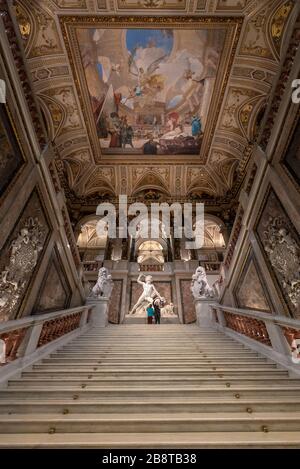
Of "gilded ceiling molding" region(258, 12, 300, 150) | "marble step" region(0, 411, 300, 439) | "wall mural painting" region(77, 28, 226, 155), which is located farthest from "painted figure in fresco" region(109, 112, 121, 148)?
"marble step" region(0, 411, 300, 439)

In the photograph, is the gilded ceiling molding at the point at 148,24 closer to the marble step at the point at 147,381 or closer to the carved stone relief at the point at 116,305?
the carved stone relief at the point at 116,305

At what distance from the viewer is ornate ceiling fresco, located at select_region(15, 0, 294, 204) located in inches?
325

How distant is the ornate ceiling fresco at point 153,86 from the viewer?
27.1 feet

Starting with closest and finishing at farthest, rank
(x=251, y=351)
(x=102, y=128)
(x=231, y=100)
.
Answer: (x=251, y=351) → (x=231, y=100) → (x=102, y=128)

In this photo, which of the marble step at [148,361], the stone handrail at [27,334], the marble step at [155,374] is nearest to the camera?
the stone handrail at [27,334]

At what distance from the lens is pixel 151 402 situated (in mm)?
1966

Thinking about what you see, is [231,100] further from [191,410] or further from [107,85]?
[191,410]

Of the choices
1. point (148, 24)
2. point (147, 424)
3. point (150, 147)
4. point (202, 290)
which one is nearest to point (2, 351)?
point (147, 424)

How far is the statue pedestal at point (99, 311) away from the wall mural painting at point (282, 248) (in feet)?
15.3

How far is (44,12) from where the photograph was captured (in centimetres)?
809

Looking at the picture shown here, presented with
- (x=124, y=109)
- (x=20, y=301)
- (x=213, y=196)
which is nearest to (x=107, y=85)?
(x=124, y=109)

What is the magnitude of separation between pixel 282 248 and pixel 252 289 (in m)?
1.35

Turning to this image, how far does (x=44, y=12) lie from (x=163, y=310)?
38.7 ft

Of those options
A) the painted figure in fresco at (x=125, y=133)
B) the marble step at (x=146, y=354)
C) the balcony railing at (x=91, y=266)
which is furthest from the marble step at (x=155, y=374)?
the painted figure in fresco at (x=125, y=133)
